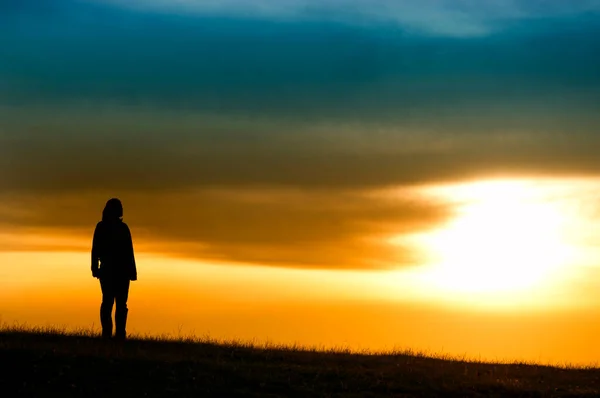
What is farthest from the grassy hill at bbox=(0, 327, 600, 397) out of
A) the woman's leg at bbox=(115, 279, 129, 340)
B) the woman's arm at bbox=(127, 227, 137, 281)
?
the woman's arm at bbox=(127, 227, 137, 281)

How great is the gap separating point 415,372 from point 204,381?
5.24 metres

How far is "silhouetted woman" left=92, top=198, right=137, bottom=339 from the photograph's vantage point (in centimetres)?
2477

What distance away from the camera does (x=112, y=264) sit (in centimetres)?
2478

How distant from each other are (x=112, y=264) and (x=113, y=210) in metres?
1.37

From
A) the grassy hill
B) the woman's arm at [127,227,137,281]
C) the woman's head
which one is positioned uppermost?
the woman's head

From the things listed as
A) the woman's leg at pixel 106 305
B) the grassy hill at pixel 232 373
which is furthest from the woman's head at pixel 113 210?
the grassy hill at pixel 232 373

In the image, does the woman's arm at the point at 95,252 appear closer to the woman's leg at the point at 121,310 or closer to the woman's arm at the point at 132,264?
the woman's leg at the point at 121,310

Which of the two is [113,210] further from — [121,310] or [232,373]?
[232,373]

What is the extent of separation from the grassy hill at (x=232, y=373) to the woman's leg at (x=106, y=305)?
60 centimetres

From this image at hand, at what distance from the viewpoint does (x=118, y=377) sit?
20.4m

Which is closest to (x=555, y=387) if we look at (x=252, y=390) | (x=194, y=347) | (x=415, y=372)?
(x=415, y=372)

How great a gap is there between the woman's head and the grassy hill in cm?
309

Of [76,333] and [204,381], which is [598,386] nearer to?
[204,381]

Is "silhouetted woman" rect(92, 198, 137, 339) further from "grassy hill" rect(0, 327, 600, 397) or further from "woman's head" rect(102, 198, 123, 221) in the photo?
"grassy hill" rect(0, 327, 600, 397)
